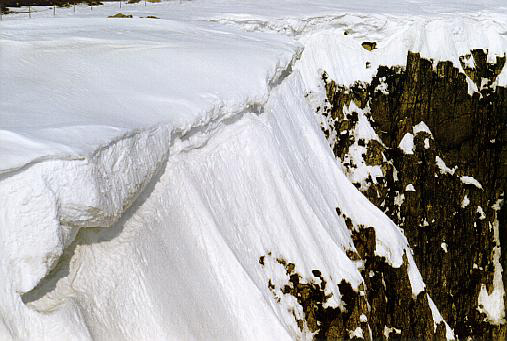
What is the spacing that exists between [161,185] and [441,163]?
9.82m

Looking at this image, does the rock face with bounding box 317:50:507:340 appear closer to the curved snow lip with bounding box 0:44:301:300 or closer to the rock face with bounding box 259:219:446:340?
the rock face with bounding box 259:219:446:340

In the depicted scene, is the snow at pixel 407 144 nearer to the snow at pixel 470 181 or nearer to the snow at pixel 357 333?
the snow at pixel 470 181

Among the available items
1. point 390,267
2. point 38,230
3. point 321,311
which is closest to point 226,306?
point 321,311

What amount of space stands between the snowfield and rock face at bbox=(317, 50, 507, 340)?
143cm

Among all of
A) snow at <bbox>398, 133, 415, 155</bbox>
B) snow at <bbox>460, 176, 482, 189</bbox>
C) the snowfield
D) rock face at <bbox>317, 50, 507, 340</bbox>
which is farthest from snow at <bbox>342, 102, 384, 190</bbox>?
snow at <bbox>460, 176, 482, 189</bbox>

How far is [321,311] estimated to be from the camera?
755 centimetres

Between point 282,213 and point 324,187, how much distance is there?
2452 millimetres

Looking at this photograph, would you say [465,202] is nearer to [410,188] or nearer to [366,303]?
[410,188]

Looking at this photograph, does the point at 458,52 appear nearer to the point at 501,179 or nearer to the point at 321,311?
the point at 501,179

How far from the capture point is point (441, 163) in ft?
44.2

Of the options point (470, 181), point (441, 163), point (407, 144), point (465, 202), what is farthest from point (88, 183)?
point (470, 181)

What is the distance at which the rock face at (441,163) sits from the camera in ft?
41.5

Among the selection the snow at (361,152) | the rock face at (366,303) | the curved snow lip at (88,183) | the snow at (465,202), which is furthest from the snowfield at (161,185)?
the snow at (465,202)

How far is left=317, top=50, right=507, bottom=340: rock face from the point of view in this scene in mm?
12648
